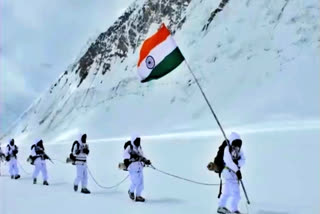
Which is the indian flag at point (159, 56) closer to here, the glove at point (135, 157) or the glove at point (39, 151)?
the glove at point (135, 157)

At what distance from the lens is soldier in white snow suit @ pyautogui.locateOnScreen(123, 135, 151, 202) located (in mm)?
13479

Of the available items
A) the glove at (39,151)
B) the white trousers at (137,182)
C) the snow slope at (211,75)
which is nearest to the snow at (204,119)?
the snow slope at (211,75)

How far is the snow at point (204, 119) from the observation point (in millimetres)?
13000

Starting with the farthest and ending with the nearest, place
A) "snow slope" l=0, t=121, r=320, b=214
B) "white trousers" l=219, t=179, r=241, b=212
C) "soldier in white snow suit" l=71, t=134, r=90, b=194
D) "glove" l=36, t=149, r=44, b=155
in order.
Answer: "glove" l=36, t=149, r=44, b=155 < "soldier in white snow suit" l=71, t=134, r=90, b=194 < "snow slope" l=0, t=121, r=320, b=214 < "white trousers" l=219, t=179, r=241, b=212

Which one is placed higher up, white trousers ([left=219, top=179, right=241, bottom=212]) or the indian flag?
the indian flag

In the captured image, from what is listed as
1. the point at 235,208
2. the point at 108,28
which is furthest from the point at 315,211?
the point at 108,28

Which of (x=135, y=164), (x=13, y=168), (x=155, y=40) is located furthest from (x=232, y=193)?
(x=13, y=168)

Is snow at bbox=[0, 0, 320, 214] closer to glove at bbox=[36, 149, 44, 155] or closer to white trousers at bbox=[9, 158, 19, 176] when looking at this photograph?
white trousers at bbox=[9, 158, 19, 176]

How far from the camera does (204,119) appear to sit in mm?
49156

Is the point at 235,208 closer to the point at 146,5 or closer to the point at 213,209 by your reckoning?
the point at 213,209

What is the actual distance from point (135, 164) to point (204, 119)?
3590cm

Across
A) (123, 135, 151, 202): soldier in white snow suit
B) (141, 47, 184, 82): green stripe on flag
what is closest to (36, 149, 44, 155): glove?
(123, 135, 151, 202): soldier in white snow suit

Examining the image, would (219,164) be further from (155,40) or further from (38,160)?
(38,160)

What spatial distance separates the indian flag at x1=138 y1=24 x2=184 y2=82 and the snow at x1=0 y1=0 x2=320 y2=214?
3.39 meters
